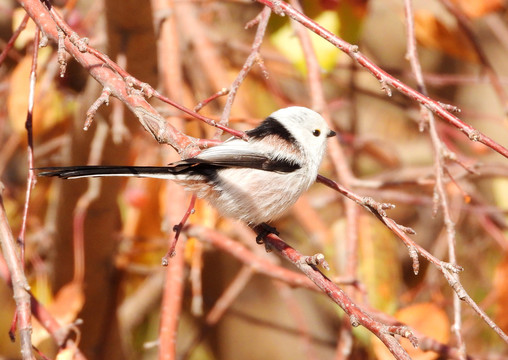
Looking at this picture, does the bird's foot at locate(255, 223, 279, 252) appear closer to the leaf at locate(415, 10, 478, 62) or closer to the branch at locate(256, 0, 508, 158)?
the branch at locate(256, 0, 508, 158)

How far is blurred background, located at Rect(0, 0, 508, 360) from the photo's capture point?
1932mm

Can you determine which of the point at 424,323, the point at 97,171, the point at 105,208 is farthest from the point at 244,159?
the point at 105,208

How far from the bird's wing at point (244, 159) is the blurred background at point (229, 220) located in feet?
0.36

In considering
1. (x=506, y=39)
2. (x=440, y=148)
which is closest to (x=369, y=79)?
(x=506, y=39)

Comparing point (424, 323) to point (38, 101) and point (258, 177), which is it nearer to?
point (258, 177)

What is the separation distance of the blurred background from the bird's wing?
0.36 feet

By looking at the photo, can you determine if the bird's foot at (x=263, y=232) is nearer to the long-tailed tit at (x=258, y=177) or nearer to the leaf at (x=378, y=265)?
the long-tailed tit at (x=258, y=177)

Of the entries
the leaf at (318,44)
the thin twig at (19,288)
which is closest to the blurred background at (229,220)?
the leaf at (318,44)

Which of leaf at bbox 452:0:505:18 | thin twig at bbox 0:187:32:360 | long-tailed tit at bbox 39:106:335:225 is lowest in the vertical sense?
thin twig at bbox 0:187:32:360

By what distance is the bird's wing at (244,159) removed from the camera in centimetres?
146

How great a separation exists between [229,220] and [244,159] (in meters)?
0.23

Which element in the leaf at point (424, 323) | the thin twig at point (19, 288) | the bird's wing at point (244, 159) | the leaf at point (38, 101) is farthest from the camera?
the leaf at point (38, 101)

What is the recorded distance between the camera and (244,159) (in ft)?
5.07

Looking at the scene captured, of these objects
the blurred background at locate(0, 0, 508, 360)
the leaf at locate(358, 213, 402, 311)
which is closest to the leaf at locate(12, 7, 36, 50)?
the blurred background at locate(0, 0, 508, 360)
